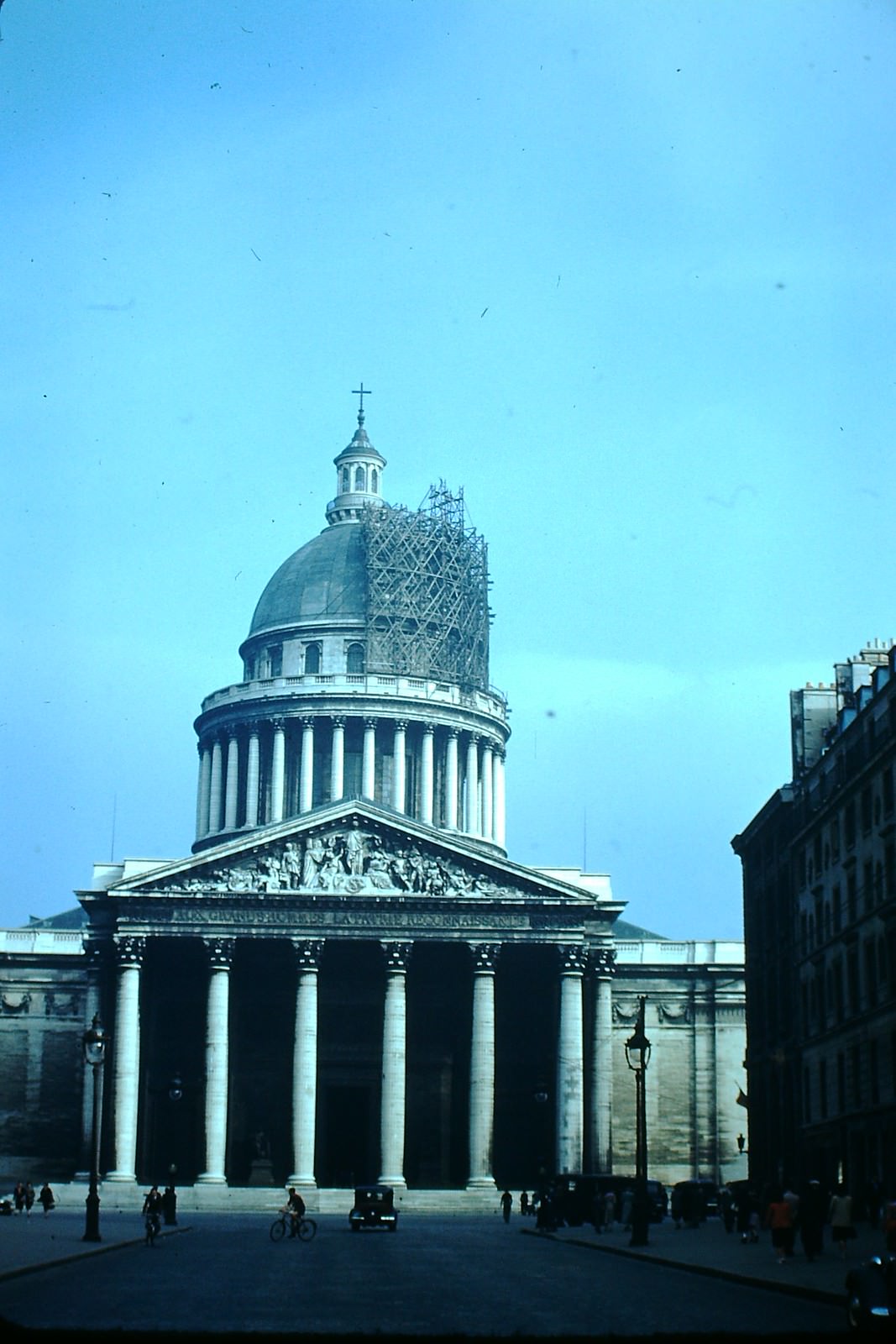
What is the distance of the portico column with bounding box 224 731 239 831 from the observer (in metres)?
126

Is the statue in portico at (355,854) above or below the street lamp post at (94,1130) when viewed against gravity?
above

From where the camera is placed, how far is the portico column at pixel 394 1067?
96062 millimetres

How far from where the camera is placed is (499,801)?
132375mm

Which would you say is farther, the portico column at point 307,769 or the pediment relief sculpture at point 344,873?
the portico column at point 307,769

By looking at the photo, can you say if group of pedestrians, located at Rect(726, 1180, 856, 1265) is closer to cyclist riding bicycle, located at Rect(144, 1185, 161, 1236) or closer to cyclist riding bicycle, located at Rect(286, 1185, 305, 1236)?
cyclist riding bicycle, located at Rect(144, 1185, 161, 1236)

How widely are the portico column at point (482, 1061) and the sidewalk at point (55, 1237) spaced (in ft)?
55.1

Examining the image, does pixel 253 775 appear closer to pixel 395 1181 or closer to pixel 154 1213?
pixel 395 1181

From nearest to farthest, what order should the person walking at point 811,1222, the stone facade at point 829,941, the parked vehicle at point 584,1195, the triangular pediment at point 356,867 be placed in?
the person walking at point 811,1222
the stone facade at point 829,941
the parked vehicle at point 584,1195
the triangular pediment at point 356,867

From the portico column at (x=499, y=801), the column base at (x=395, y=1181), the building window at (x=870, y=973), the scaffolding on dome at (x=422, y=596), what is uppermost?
the scaffolding on dome at (x=422, y=596)

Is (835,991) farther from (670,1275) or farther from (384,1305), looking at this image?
(384,1305)

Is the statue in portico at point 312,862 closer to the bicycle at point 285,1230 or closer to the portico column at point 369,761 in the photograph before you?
the portico column at point 369,761

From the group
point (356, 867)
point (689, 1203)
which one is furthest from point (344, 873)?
point (689, 1203)

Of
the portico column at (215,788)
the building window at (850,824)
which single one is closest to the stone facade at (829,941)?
the building window at (850,824)

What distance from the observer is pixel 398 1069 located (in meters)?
96.8
